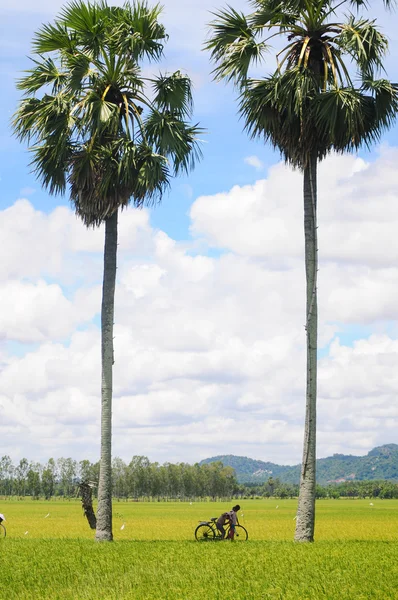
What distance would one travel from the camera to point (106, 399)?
29250mm

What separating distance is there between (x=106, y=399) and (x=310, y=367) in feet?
25.5

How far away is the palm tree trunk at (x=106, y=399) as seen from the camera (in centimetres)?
2880

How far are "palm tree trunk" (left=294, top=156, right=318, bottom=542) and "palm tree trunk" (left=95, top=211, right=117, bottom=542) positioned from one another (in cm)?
708

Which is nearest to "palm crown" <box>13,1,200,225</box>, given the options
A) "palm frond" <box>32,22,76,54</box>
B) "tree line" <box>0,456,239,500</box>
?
"palm frond" <box>32,22,76,54</box>

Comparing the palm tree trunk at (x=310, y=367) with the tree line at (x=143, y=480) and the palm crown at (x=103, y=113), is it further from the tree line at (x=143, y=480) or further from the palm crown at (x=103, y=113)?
the tree line at (x=143, y=480)

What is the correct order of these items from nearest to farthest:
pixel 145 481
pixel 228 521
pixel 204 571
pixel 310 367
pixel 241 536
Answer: pixel 204 571 → pixel 310 367 → pixel 228 521 → pixel 241 536 → pixel 145 481

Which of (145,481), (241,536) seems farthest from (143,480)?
(241,536)

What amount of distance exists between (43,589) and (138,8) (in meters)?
22.2

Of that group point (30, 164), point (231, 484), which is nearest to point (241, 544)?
point (30, 164)

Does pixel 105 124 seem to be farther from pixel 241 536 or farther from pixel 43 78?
pixel 241 536

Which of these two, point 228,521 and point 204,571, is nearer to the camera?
point 204,571

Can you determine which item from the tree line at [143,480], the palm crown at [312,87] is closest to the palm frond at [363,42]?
the palm crown at [312,87]

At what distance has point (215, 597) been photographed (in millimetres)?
15812

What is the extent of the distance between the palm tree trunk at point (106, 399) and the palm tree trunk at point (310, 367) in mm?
7083
